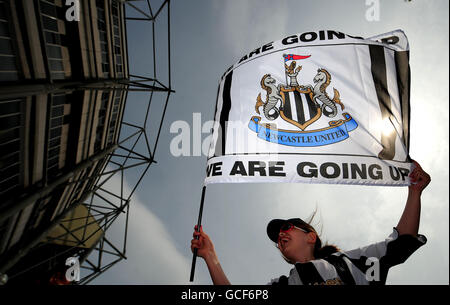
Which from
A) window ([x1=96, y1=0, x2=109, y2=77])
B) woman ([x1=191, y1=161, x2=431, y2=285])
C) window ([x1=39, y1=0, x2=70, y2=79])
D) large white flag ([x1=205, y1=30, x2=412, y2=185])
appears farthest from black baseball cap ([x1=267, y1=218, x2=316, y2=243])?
window ([x1=96, y1=0, x2=109, y2=77])

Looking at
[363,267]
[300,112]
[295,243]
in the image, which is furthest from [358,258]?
[300,112]

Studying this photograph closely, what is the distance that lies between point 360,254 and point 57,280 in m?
13.8

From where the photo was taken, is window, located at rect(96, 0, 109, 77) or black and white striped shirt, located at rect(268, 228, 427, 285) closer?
black and white striped shirt, located at rect(268, 228, 427, 285)

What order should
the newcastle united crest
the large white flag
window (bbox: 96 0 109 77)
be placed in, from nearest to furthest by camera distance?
the large white flag, the newcastle united crest, window (bbox: 96 0 109 77)

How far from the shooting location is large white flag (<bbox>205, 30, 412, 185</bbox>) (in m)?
4.72

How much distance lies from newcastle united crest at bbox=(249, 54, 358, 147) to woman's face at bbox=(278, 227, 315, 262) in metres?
2.05

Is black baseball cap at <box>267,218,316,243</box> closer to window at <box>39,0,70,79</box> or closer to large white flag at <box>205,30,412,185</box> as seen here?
large white flag at <box>205,30,412,185</box>

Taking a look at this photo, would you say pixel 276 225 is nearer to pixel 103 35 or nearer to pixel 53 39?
pixel 53 39

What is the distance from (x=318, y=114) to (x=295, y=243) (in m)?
3.25

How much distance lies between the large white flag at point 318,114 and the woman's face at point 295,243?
3.73 ft

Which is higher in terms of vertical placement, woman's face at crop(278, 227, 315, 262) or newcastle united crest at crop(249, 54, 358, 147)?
newcastle united crest at crop(249, 54, 358, 147)

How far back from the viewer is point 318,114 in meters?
5.32
